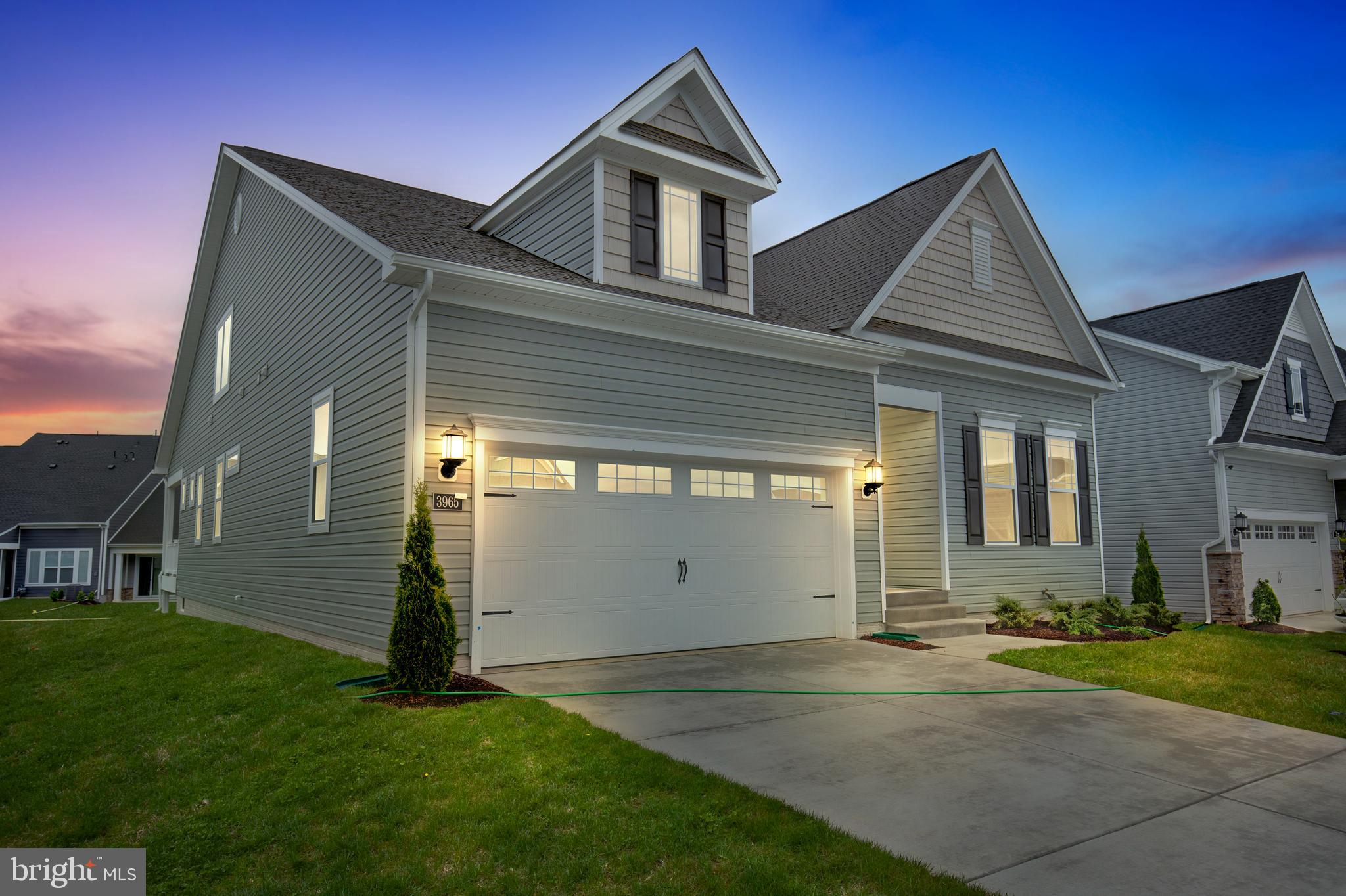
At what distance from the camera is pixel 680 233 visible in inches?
412

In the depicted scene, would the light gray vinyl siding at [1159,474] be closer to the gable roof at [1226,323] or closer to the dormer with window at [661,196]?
the gable roof at [1226,323]

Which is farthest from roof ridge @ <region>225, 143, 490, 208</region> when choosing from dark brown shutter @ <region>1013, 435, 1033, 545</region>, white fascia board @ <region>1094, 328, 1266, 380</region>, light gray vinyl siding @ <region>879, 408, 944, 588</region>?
white fascia board @ <region>1094, 328, 1266, 380</region>

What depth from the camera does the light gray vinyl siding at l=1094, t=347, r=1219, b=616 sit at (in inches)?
659

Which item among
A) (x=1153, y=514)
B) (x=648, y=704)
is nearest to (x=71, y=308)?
(x=648, y=704)

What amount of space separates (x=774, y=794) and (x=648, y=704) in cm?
232

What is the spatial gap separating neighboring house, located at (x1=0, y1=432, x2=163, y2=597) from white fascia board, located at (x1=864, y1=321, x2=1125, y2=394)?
28.5 metres

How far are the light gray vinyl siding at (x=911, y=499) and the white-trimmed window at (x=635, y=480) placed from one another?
4.30 m

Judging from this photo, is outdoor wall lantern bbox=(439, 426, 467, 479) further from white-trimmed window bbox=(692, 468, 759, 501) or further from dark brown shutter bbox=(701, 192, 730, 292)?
dark brown shutter bbox=(701, 192, 730, 292)

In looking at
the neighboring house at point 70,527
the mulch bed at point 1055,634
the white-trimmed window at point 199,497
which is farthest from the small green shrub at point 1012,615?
the neighboring house at point 70,527

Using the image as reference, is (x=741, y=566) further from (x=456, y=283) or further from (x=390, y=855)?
(x=390, y=855)

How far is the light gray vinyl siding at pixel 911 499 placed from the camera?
41.4 ft

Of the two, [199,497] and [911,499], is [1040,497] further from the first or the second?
[199,497]

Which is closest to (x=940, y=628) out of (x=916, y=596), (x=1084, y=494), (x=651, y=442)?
(x=916, y=596)

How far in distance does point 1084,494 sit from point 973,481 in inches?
122
